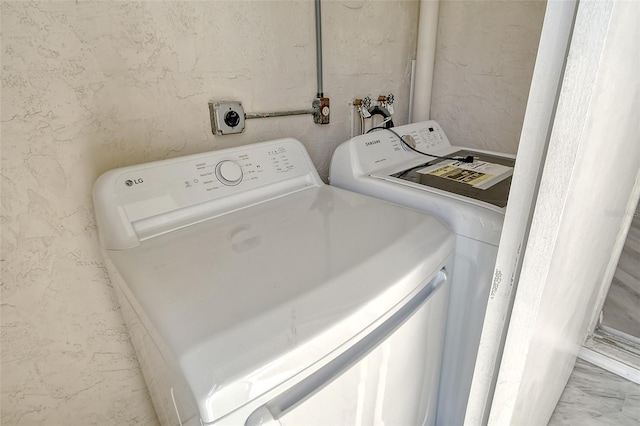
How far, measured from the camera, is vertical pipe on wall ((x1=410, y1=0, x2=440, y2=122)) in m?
1.51

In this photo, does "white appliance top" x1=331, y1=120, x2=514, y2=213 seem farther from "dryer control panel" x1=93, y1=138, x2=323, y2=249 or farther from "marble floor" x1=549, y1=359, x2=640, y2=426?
"marble floor" x1=549, y1=359, x2=640, y2=426

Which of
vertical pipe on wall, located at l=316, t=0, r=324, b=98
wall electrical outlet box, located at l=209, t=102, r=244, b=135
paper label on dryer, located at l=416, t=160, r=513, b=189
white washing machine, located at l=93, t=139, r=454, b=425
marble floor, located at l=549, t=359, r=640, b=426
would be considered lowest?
marble floor, located at l=549, t=359, r=640, b=426

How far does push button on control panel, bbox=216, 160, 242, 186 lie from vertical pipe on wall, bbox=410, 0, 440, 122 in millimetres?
1060

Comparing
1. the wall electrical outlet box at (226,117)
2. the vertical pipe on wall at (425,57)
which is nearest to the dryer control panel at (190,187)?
the wall electrical outlet box at (226,117)

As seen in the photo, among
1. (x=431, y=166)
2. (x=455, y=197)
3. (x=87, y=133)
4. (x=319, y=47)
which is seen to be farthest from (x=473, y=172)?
(x=87, y=133)

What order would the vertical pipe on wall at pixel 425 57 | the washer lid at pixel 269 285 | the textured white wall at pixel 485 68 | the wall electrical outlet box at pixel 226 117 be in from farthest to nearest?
1. the vertical pipe on wall at pixel 425 57
2. the textured white wall at pixel 485 68
3. the wall electrical outlet box at pixel 226 117
4. the washer lid at pixel 269 285

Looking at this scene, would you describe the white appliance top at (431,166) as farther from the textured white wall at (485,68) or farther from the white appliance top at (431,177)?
the textured white wall at (485,68)

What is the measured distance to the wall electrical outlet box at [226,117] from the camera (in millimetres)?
1005

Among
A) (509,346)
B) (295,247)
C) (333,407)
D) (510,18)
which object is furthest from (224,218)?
(510,18)

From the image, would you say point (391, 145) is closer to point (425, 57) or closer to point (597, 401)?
point (425, 57)

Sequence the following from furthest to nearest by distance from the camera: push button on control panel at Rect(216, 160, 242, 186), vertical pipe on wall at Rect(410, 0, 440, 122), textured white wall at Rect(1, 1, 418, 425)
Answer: vertical pipe on wall at Rect(410, 0, 440, 122)
push button on control panel at Rect(216, 160, 242, 186)
textured white wall at Rect(1, 1, 418, 425)

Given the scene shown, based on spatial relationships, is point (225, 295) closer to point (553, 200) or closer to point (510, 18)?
point (553, 200)

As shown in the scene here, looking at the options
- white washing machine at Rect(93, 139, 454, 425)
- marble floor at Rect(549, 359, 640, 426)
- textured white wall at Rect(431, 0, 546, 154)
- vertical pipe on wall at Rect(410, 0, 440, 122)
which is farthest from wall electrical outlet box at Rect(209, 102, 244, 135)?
marble floor at Rect(549, 359, 640, 426)

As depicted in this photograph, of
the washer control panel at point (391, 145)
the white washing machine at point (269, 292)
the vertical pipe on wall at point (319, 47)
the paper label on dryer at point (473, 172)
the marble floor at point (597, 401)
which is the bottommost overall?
the marble floor at point (597, 401)
